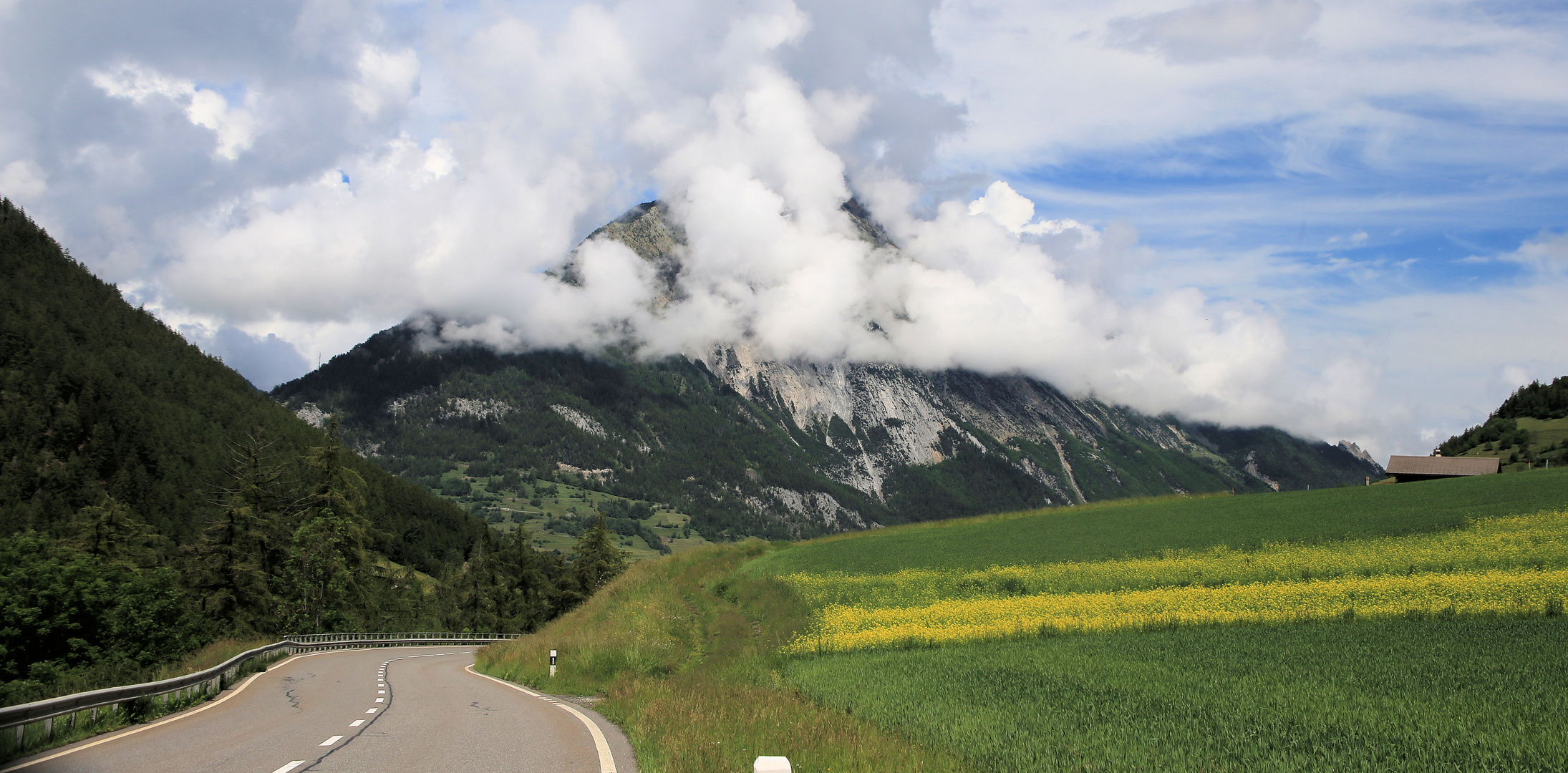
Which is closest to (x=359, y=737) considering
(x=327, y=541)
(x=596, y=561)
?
(x=327, y=541)

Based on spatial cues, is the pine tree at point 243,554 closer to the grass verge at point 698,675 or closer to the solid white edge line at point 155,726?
the grass verge at point 698,675

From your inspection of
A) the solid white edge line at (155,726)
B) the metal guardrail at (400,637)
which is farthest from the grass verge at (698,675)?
the metal guardrail at (400,637)

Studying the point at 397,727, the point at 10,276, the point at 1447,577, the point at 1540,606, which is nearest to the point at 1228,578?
the point at 1447,577

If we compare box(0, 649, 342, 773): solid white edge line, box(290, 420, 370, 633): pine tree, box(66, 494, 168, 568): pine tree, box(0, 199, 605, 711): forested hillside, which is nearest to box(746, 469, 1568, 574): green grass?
box(290, 420, 370, 633): pine tree

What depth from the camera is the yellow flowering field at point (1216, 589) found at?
26.3 m

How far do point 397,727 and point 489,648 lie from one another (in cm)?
2561

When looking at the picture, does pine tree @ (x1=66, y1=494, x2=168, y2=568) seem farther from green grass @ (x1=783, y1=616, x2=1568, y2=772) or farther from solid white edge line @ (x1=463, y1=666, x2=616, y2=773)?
green grass @ (x1=783, y1=616, x2=1568, y2=772)

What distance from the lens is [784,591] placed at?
141ft

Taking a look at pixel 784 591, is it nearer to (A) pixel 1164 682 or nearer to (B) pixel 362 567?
(A) pixel 1164 682

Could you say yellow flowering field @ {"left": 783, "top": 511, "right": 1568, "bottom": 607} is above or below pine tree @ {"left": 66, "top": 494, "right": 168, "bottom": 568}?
below

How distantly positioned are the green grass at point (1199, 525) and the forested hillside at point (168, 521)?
32.3 metres

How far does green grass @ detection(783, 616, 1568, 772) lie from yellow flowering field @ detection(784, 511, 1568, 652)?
296 cm

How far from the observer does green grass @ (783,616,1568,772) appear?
1112cm

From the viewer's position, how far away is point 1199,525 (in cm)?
5147
